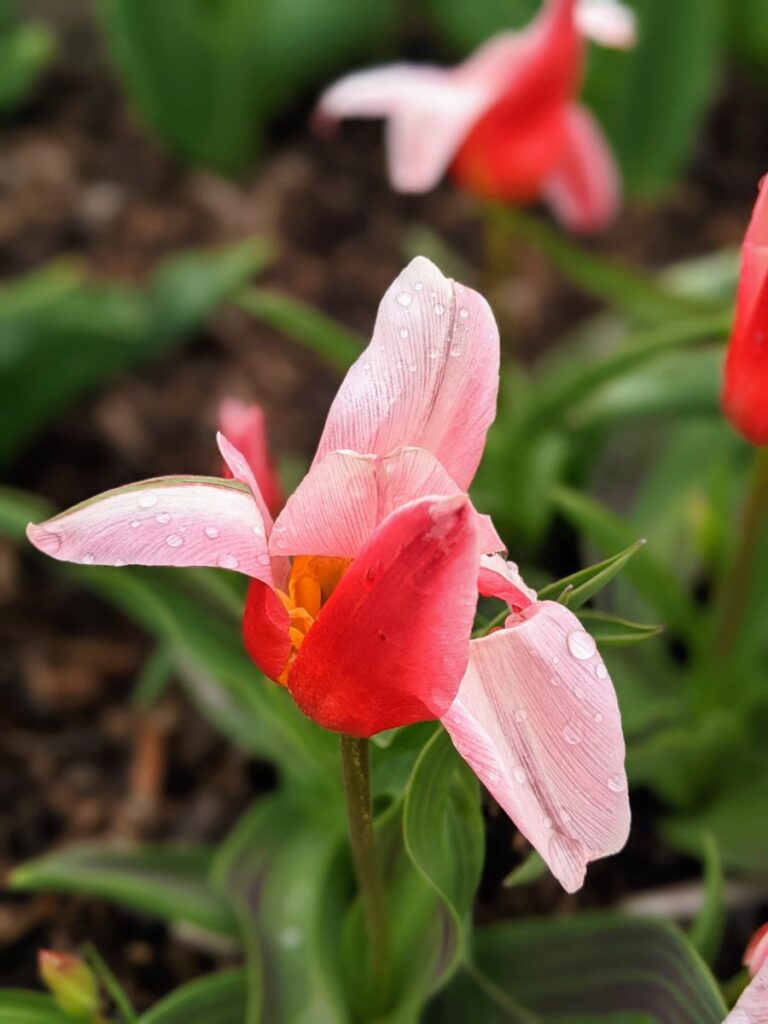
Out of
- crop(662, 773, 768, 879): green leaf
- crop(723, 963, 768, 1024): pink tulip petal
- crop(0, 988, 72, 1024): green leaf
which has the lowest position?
crop(662, 773, 768, 879): green leaf

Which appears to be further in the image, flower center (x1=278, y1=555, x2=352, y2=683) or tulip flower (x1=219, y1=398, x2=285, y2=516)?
tulip flower (x1=219, y1=398, x2=285, y2=516)

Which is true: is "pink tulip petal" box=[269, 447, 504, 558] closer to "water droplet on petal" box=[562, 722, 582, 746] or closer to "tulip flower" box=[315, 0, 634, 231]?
"water droplet on petal" box=[562, 722, 582, 746]

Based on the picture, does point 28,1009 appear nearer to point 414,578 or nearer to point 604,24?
point 414,578

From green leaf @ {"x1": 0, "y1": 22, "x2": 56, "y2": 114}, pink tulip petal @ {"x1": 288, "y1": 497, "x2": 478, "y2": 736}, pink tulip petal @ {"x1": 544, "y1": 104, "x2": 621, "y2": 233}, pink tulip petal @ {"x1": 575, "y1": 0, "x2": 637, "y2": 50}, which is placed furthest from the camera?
green leaf @ {"x1": 0, "y1": 22, "x2": 56, "y2": 114}

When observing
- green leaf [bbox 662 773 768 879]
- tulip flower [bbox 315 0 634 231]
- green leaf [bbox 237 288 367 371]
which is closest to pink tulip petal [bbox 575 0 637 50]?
Result: tulip flower [bbox 315 0 634 231]

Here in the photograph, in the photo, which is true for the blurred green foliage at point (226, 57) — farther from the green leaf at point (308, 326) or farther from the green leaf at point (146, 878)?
the green leaf at point (146, 878)

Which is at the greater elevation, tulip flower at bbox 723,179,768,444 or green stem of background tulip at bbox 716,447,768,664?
tulip flower at bbox 723,179,768,444

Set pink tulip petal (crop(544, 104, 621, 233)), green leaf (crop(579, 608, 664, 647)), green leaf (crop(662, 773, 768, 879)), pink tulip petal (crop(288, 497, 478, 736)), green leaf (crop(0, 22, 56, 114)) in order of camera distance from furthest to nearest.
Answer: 1. green leaf (crop(0, 22, 56, 114))
2. pink tulip petal (crop(544, 104, 621, 233))
3. green leaf (crop(662, 773, 768, 879))
4. green leaf (crop(579, 608, 664, 647))
5. pink tulip petal (crop(288, 497, 478, 736))
